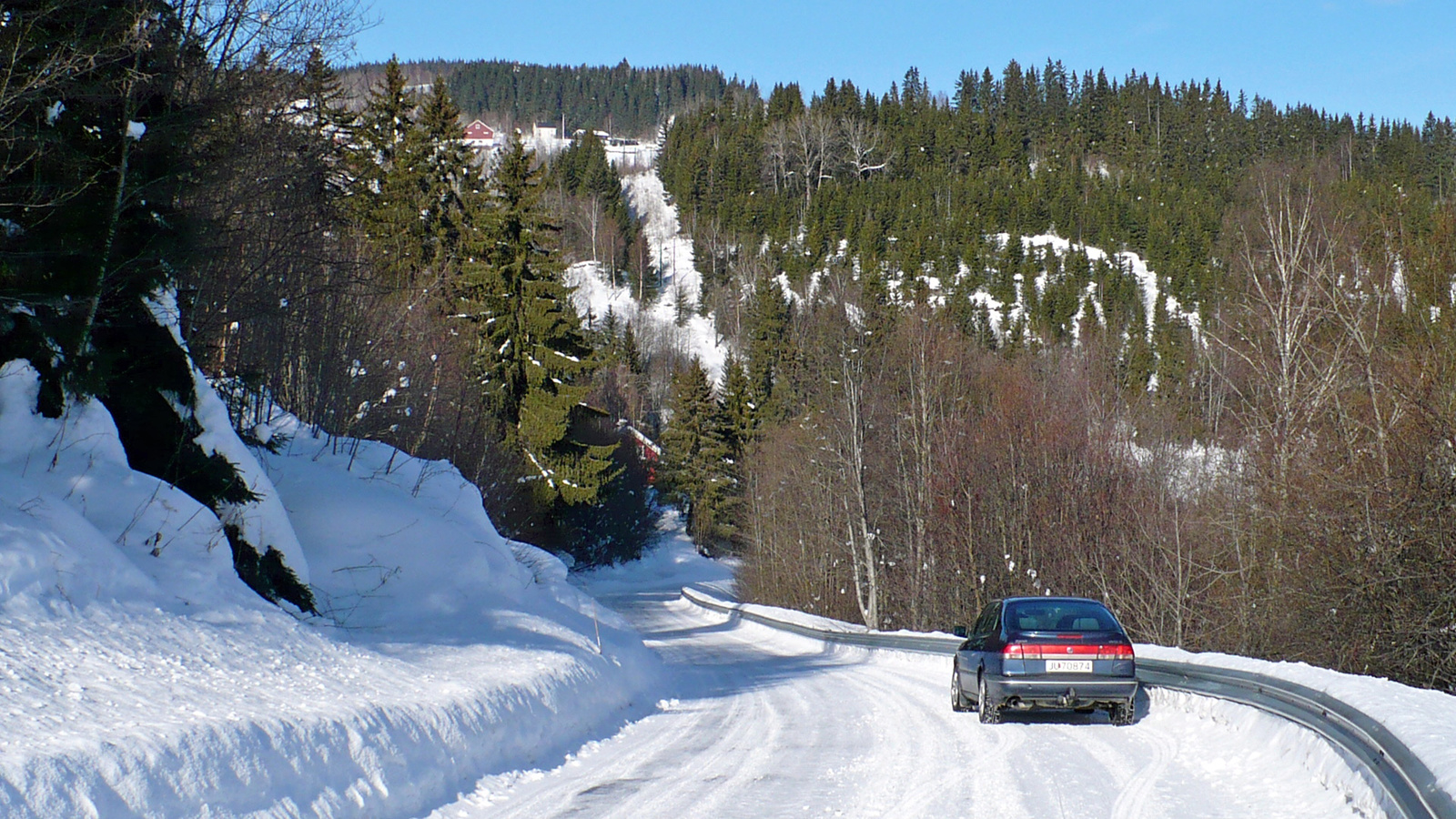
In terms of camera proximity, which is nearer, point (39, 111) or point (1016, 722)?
point (39, 111)

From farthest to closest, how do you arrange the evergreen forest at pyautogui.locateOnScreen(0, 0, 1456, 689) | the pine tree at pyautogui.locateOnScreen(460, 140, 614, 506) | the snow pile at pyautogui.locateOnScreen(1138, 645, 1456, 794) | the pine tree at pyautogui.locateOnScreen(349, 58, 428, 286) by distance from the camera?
1. the pine tree at pyautogui.locateOnScreen(460, 140, 614, 506)
2. the pine tree at pyautogui.locateOnScreen(349, 58, 428, 286)
3. the evergreen forest at pyautogui.locateOnScreen(0, 0, 1456, 689)
4. the snow pile at pyautogui.locateOnScreen(1138, 645, 1456, 794)

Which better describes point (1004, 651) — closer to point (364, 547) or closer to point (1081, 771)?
point (1081, 771)

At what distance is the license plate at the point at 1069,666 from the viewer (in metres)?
12.0

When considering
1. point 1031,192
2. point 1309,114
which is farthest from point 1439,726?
point 1309,114

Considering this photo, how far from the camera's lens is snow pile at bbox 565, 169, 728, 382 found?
11862 cm

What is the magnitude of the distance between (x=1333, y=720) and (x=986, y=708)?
4610mm

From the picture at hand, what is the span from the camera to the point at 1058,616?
1276 centimetres

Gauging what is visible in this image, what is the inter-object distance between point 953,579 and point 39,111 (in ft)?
101

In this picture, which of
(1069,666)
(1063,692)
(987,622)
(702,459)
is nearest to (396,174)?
(987,622)

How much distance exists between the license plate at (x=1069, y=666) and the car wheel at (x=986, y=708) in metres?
0.77

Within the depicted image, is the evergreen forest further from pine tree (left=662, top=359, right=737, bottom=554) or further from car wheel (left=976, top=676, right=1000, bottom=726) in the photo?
car wheel (left=976, top=676, right=1000, bottom=726)

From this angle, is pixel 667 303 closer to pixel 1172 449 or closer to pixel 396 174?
pixel 396 174

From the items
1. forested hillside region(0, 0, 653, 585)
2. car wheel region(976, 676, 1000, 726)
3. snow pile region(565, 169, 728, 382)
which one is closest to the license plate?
car wheel region(976, 676, 1000, 726)

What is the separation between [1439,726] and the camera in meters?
7.17
